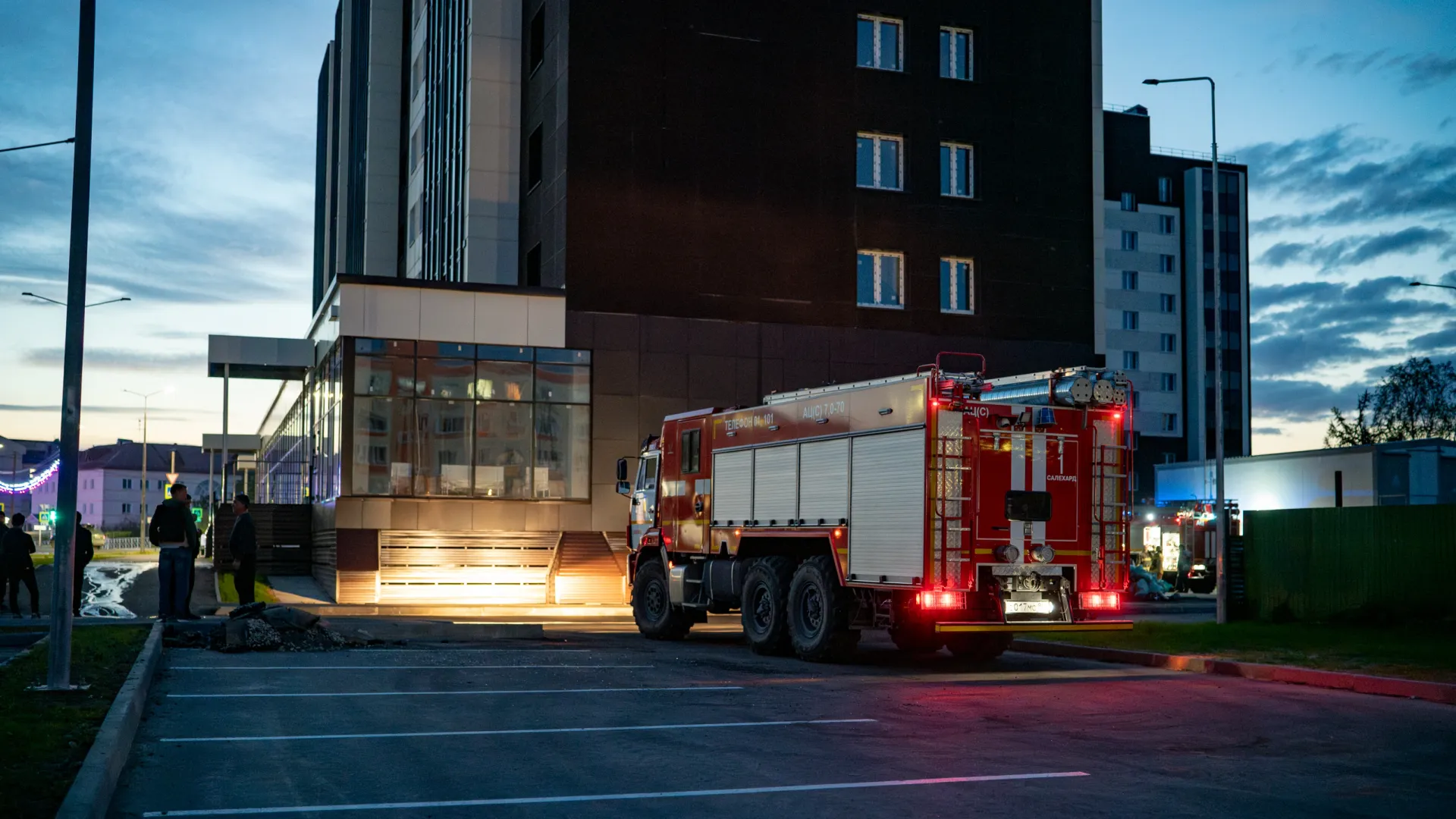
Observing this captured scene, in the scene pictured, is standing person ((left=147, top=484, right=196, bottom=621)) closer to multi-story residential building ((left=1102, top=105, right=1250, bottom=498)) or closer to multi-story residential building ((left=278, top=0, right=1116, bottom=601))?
multi-story residential building ((left=278, top=0, right=1116, bottom=601))

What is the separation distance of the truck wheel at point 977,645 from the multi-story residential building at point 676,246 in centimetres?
1693

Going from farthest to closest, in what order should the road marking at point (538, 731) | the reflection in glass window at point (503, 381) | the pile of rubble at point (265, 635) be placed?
the reflection in glass window at point (503, 381) → the pile of rubble at point (265, 635) → the road marking at point (538, 731)

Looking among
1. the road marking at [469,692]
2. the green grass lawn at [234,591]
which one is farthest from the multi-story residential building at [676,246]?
the road marking at [469,692]

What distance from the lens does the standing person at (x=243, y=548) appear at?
75.4 feet

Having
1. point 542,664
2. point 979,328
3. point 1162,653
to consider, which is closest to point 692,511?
point 542,664

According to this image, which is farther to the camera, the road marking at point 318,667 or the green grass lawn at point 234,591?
the green grass lawn at point 234,591

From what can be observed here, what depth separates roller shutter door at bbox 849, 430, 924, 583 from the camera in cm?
1653

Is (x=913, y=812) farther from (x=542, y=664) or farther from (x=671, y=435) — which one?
(x=671, y=435)

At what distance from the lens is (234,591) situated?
32000 millimetres

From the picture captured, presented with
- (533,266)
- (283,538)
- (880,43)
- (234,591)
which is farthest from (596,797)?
(880,43)

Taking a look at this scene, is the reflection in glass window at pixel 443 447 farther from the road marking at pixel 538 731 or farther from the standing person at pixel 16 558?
the road marking at pixel 538 731

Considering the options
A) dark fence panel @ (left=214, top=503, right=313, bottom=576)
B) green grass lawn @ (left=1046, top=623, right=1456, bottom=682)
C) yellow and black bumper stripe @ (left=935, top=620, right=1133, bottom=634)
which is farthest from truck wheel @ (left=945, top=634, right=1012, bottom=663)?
dark fence panel @ (left=214, top=503, right=313, bottom=576)

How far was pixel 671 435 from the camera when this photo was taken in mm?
22531

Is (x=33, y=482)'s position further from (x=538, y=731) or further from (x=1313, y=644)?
(x=538, y=731)
